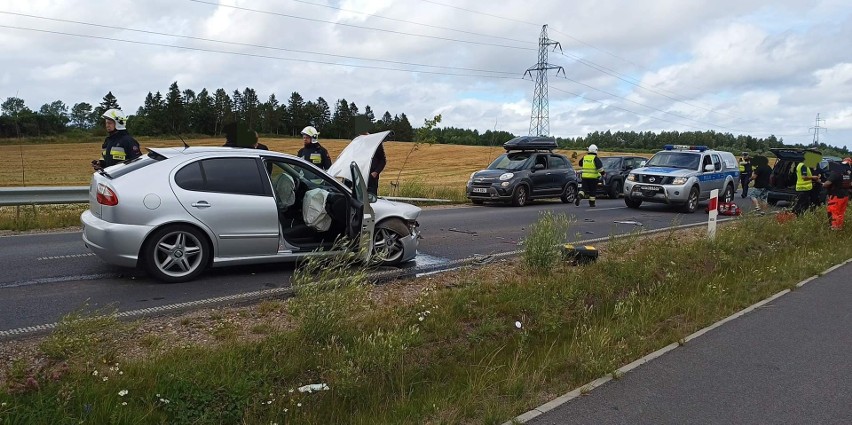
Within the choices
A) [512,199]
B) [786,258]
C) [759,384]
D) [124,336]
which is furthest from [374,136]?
[512,199]

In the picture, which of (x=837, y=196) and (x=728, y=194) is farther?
(x=728, y=194)

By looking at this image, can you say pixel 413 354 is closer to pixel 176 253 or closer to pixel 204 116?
pixel 176 253

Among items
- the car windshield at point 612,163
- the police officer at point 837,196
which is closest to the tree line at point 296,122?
the car windshield at point 612,163

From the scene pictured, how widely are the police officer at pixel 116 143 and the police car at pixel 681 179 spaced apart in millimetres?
13542

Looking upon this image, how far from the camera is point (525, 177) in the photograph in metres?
18.6

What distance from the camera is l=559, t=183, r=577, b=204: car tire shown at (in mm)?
20125

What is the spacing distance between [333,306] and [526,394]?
157cm

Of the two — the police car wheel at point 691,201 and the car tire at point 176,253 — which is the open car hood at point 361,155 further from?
the police car wheel at point 691,201

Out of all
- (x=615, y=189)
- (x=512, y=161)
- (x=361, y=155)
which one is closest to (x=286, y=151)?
(x=512, y=161)

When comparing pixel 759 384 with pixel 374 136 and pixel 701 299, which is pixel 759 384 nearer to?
pixel 701 299

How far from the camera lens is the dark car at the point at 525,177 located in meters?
18.2

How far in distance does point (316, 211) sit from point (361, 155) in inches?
41.1

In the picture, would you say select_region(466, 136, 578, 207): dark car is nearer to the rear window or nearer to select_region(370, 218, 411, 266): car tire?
select_region(370, 218, 411, 266): car tire

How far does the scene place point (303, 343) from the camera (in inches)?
177
